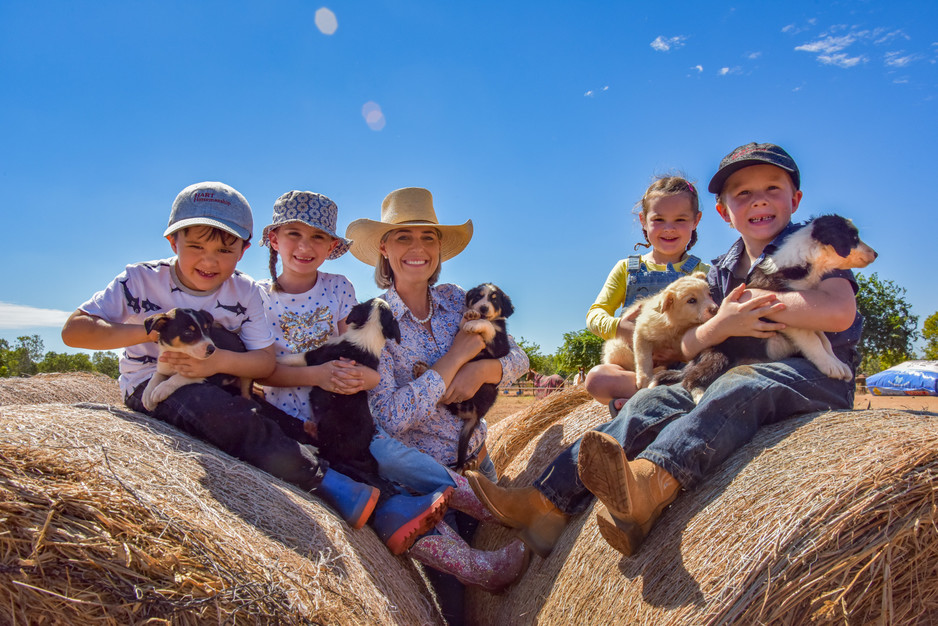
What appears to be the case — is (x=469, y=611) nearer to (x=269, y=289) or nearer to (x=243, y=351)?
(x=243, y=351)

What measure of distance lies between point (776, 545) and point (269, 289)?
12.5 ft

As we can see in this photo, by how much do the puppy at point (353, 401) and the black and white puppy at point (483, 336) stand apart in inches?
28.5

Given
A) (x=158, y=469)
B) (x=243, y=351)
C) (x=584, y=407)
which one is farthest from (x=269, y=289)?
(x=584, y=407)

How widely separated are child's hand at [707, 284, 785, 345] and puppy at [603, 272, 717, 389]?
0.43 m

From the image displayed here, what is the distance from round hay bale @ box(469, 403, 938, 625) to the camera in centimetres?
213

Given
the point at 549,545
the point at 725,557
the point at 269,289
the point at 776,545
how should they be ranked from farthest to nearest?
1. the point at 269,289
2. the point at 549,545
3. the point at 725,557
4. the point at 776,545

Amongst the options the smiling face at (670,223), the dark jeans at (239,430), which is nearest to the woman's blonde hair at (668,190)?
the smiling face at (670,223)

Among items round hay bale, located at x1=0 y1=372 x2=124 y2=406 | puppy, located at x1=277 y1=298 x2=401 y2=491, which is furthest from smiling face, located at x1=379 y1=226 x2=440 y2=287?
round hay bale, located at x1=0 y1=372 x2=124 y2=406

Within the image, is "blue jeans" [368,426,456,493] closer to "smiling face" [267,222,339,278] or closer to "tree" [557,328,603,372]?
"smiling face" [267,222,339,278]

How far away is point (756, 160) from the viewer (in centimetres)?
340

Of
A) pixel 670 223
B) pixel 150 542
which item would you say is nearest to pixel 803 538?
pixel 150 542

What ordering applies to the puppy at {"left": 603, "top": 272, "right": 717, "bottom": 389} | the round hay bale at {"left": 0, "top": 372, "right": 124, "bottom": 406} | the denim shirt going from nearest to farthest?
the denim shirt < the puppy at {"left": 603, "top": 272, "right": 717, "bottom": 389} < the round hay bale at {"left": 0, "top": 372, "right": 124, "bottom": 406}

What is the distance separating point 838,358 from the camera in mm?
3246

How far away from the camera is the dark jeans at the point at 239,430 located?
3.28 meters
